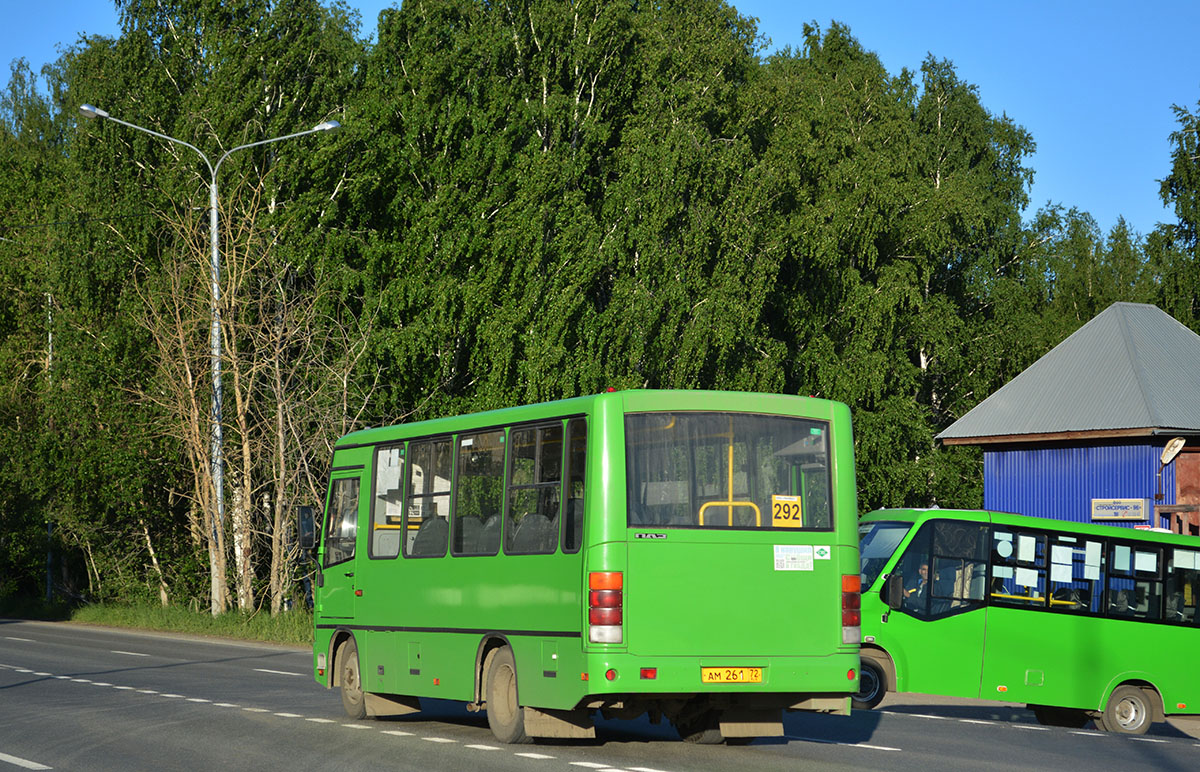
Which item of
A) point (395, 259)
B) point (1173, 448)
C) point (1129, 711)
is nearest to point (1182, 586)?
point (1129, 711)

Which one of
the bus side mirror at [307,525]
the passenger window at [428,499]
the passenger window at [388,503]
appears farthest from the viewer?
the bus side mirror at [307,525]

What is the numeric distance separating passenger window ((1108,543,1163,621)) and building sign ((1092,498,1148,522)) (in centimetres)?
1162

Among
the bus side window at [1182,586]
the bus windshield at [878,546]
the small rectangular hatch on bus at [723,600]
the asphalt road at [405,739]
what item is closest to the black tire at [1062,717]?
the asphalt road at [405,739]

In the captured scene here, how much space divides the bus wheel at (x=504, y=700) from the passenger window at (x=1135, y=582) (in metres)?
8.80

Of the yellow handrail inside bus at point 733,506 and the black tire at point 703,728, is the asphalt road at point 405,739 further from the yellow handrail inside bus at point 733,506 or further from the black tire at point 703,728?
the yellow handrail inside bus at point 733,506

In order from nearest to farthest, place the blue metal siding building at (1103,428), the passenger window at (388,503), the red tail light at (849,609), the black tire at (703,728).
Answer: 1. the red tail light at (849,609)
2. the black tire at (703,728)
3. the passenger window at (388,503)
4. the blue metal siding building at (1103,428)

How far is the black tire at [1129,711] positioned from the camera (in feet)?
61.4

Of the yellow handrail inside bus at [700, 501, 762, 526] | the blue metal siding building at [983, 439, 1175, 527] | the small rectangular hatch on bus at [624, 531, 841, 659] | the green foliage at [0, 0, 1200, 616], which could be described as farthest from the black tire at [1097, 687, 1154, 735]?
the green foliage at [0, 0, 1200, 616]

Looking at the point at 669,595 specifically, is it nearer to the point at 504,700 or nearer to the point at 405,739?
the point at 504,700

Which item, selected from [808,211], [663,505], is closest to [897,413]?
[808,211]

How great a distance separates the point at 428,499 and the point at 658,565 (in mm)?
→ 3384

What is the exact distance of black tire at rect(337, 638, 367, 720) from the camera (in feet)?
52.1

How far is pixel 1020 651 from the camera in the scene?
18.3 metres

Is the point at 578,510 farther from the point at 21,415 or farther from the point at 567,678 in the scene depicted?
the point at 21,415
